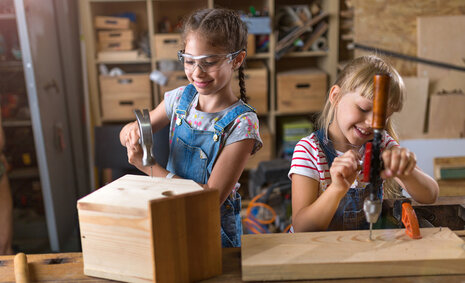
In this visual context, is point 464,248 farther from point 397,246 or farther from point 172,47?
point 172,47

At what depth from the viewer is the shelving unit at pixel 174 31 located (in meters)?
3.27

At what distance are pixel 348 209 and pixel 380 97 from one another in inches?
21.4

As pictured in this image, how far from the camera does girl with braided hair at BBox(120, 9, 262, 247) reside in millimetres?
1203

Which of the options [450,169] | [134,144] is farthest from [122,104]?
[450,169]

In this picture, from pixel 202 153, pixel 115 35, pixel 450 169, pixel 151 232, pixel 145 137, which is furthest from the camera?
pixel 115 35

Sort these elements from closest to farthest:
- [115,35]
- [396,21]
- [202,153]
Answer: [202,153]
[396,21]
[115,35]

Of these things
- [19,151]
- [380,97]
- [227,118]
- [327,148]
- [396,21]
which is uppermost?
[396,21]

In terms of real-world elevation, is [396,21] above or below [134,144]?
above

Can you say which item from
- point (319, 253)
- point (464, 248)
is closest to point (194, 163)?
point (319, 253)

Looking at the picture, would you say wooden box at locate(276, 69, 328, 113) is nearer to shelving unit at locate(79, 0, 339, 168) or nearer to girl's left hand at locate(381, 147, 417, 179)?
shelving unit at locate(79, 0, 339, 168)

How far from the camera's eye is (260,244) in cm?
95

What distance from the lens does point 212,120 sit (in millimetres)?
1324

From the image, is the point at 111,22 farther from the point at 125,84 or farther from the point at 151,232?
the point at 151,232

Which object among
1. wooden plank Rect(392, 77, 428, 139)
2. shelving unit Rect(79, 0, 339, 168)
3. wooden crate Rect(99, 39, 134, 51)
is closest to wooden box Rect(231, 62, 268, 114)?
shelving unit Rect(79, 0, 339, 168)
